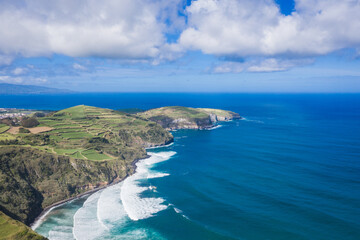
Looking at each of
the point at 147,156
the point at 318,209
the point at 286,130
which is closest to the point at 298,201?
the point at 318,209

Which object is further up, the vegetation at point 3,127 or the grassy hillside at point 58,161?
the vegetation at point 3,127

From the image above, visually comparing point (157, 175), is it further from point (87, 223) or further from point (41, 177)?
point (41, 177)

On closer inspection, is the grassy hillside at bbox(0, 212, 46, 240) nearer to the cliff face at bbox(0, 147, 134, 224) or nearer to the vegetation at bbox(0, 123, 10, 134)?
the cliff face at bbox(0, 147, 134, 224)

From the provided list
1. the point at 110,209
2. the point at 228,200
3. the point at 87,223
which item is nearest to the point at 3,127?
the point at 110,209

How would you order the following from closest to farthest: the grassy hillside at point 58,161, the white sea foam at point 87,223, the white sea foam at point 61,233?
the white sea foam at point 61,233 < the white sea foam at point 87,223 < the grassy hillside at point 58,161

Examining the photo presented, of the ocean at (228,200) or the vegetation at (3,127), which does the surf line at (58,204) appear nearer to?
the ocean at (228,200)

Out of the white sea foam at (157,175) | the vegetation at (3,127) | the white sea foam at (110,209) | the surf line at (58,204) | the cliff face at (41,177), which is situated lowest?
the surf line at (58,204)

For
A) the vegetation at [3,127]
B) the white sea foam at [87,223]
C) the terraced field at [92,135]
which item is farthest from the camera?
the vegetation at [3,127]

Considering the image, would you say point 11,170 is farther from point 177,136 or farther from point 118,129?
point 177,136

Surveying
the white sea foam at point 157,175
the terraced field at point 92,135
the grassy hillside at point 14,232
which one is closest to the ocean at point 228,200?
the white sea foam at point 157,175
